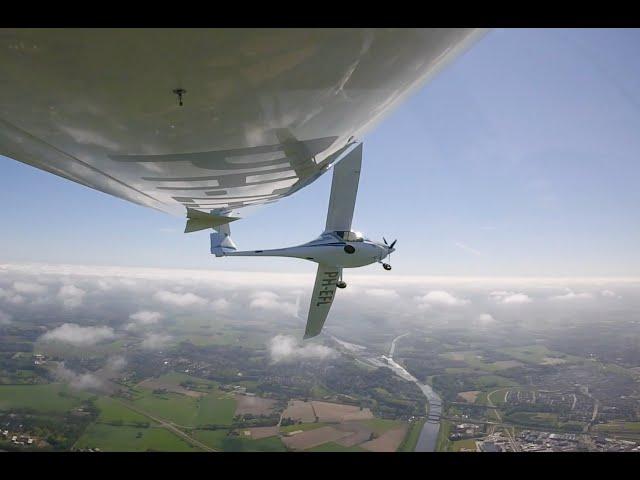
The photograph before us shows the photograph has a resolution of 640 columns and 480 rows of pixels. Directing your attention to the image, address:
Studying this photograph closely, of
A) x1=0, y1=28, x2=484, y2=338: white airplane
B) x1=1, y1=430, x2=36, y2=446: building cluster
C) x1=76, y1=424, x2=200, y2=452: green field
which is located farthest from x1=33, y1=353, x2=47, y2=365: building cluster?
x1=0, y1=28, x2=484, y2=338: white airplane

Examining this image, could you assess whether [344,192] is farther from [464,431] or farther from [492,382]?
[492,382]

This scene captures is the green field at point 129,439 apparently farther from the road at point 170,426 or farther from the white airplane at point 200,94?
the white airplane at point 200,94

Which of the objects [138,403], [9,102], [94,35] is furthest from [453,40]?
[138,403]

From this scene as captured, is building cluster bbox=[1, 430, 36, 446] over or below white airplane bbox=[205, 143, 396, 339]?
below

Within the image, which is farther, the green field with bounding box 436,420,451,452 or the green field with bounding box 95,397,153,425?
the green field with bounding box 95,397,153,425

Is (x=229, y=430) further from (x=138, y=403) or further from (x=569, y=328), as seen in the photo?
(x=569, y=328)

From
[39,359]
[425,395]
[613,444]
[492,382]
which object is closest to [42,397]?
[39,359]

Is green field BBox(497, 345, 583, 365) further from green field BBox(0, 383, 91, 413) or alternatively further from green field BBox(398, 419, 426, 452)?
green field BBox(0, 383, 91, 413)
